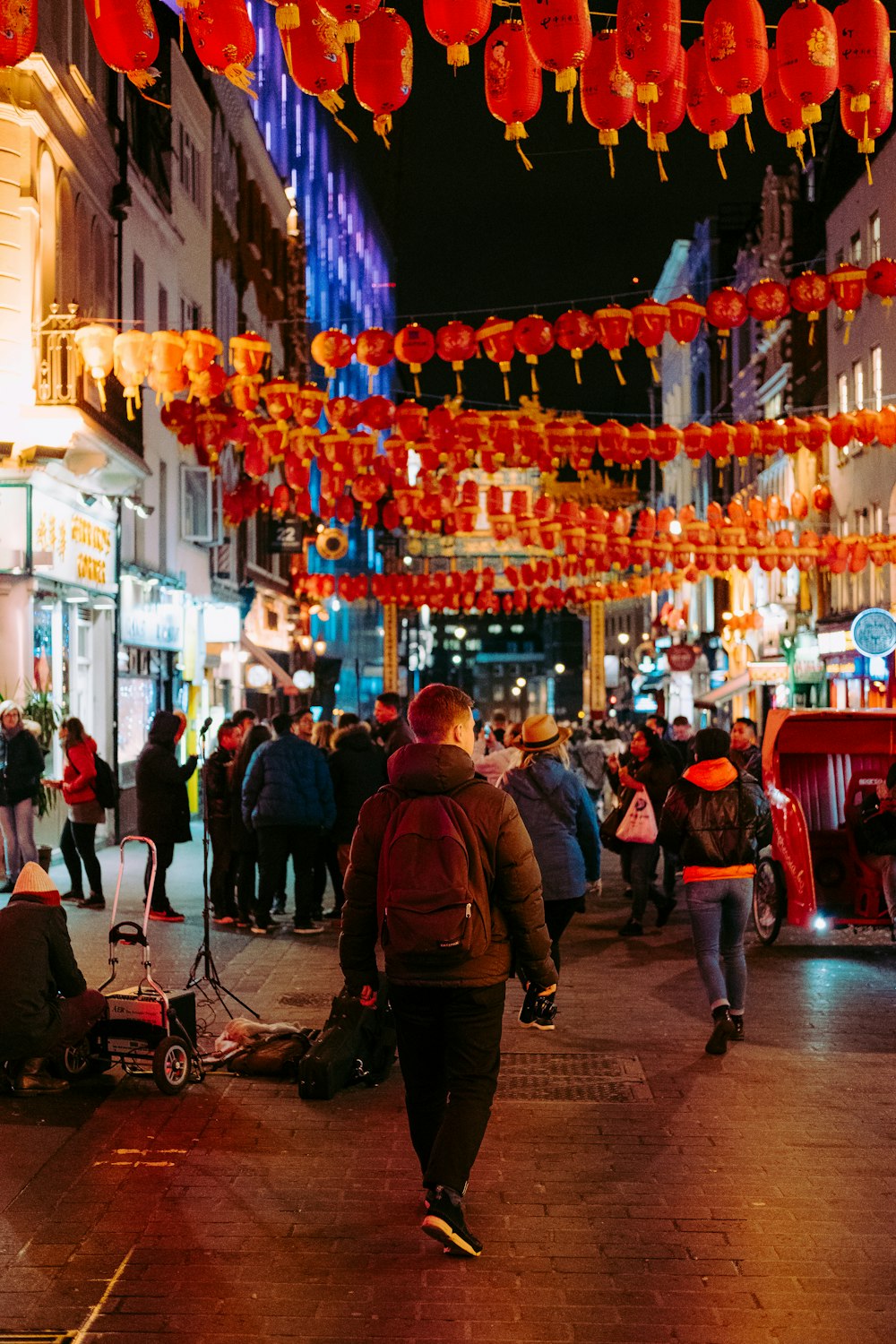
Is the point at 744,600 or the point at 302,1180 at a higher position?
the point at 744,600

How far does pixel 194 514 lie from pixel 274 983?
61.7 ft

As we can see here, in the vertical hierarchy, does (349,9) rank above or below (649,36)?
below

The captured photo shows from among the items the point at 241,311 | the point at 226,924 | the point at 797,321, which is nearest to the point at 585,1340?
the point at 226,924

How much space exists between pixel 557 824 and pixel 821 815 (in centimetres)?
583

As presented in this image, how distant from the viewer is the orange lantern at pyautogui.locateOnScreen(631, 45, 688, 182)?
970 centimetres

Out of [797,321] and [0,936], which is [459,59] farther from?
A: [797,321]

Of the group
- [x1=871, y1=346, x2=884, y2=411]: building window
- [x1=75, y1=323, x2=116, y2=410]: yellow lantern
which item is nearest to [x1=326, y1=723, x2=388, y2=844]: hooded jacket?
[x1=75, y1=323, x2=116, y2=410]: yellow lantern

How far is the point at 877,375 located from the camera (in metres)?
31.9

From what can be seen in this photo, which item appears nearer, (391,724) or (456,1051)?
(456,1051)

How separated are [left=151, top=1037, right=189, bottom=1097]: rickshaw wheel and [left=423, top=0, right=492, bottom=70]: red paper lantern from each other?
18.4 ft

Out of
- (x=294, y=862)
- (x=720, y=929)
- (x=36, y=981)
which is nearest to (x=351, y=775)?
(x=294, y=862)

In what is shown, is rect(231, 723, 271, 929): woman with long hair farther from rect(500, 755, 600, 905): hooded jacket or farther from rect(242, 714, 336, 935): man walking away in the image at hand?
rect(500, 755, 600, 905): hooded jacket

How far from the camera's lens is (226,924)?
14.5m

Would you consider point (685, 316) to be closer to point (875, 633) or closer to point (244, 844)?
point (244, 844)
